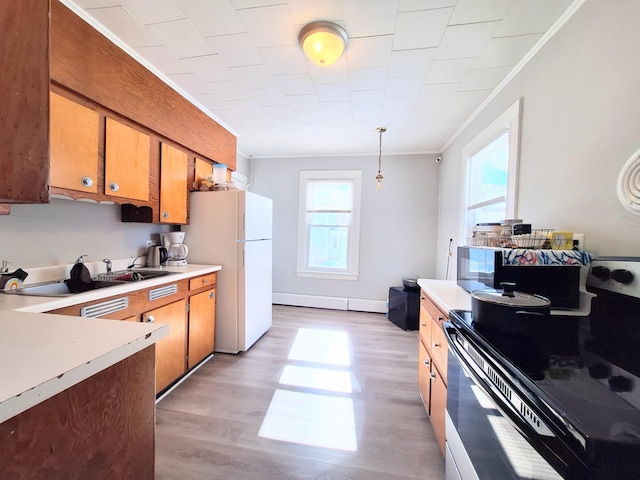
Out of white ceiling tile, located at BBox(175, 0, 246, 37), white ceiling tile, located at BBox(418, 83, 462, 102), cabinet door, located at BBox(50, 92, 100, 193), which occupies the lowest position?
cabinet door, located at BBox(50, 92, 100, 193)

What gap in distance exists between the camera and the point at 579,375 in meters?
0.66

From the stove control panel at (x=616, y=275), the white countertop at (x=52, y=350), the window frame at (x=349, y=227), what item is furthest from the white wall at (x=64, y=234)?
the stove control panel at (x=616, y=275)

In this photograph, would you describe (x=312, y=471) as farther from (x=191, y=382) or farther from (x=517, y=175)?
(x=517, y=175)

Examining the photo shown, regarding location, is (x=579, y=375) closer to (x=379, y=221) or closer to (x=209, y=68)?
(x=209, y=68)

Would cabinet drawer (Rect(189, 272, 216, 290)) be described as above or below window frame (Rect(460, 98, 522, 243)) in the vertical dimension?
below

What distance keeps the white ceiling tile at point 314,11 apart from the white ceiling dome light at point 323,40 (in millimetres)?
36

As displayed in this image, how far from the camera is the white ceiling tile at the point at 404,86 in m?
2.08

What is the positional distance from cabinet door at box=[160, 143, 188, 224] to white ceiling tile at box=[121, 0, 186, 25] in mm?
935

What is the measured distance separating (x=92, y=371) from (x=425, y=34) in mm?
2230

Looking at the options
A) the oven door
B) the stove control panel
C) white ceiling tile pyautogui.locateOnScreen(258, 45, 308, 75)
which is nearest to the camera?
the oven door

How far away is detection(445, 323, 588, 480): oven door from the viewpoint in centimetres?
59

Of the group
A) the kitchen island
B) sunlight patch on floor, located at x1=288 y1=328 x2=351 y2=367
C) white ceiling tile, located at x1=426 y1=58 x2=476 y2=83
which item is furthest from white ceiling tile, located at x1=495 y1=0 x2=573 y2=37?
sunlight patch on floor, located at x1=288 y1=328 x2=351 y2=367

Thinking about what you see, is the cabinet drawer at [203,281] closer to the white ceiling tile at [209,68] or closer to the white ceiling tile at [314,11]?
the white ceiling tile at [209,68]

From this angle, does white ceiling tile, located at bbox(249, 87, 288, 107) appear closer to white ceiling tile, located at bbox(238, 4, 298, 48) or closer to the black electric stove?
white ceiling tile, located at bbox(238, 4, 298, 48)
